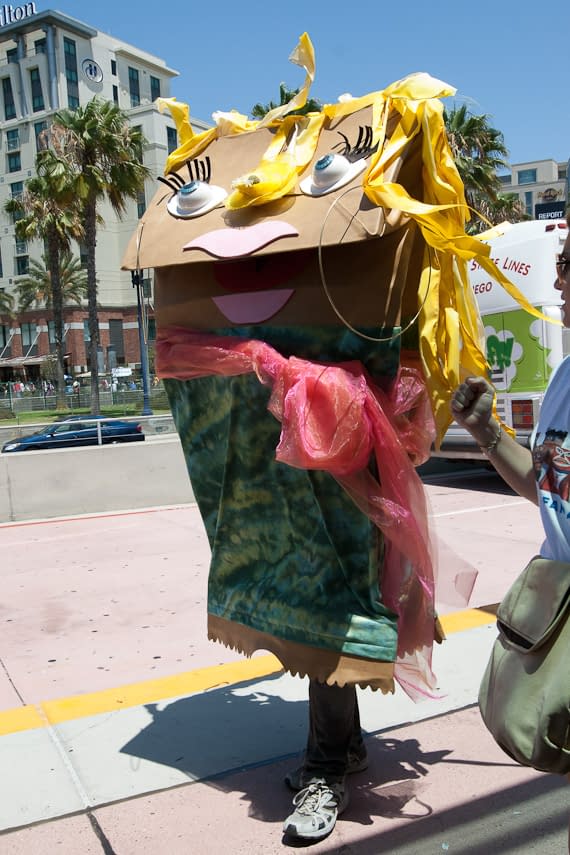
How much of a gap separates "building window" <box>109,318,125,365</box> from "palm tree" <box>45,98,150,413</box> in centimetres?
3005

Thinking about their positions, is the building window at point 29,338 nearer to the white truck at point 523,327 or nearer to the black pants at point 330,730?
the white truck at point 523,327

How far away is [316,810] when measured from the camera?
248 cm

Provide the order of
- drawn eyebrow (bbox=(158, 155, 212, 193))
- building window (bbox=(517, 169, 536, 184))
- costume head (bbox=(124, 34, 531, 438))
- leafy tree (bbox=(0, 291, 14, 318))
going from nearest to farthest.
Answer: costume head (bbox=(124, 34, 531, 438))
drawn eyebrow (bbox=(158, 155, 212, 193))
leafy tree (bbox=(0, 291, 14, 318))
building window (bbox=(517, 169, 536, 184))

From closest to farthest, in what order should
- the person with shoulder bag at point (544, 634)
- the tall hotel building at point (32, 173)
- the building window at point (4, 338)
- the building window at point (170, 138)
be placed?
the person with shoulder bag at point (544, 634)
the building window at point (170, 138)
the tall hotel building at point (32, 173)
the building window at point (4, 338)

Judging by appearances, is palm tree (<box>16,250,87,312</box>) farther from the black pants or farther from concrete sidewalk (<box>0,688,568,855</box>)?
the black pants

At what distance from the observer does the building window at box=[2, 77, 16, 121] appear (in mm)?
59031

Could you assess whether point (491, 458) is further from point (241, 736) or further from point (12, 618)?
point (12, 618)

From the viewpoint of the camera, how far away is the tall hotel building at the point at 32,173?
56.8 metres

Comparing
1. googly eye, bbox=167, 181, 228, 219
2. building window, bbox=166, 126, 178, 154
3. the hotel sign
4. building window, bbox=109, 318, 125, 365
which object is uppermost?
the hotel sign

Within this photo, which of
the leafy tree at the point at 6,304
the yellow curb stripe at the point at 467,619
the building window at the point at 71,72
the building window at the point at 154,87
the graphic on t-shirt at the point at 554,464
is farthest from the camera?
the building window at the point at 154,87

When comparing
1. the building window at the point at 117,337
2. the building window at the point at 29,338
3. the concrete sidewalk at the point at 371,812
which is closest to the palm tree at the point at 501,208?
the concrete sidewalk at the point at 371,812

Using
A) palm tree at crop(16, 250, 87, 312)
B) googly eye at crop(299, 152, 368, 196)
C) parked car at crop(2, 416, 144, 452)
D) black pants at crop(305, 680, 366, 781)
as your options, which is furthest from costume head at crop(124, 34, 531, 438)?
palm tree at crop(16, 250, 87, 312)

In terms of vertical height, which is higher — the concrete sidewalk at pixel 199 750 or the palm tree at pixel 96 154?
the palm tree at pixel 96 154

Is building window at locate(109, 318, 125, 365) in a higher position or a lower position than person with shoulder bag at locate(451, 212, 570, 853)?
lower
